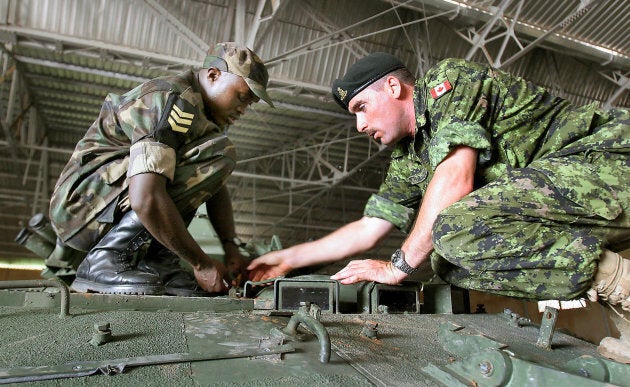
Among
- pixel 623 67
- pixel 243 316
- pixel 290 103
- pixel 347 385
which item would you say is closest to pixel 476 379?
pixel 347 385

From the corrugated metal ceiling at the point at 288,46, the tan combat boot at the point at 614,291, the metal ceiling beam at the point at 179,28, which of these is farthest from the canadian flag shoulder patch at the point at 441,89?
the metal ceiling beam at the point at 179,28

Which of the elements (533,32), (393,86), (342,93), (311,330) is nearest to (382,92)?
(393,86)

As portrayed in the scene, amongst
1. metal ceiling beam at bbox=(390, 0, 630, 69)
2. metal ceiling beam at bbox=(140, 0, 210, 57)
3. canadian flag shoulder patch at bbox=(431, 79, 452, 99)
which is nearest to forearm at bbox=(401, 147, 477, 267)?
canadian flag shoulder patch at bbox=(431, 79, 452, 99)

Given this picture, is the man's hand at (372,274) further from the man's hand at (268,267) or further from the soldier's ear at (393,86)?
the soldier's ear at (393,86)

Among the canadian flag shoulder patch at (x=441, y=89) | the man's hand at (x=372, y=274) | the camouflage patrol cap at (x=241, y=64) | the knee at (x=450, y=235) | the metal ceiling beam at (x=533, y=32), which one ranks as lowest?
the man's hand at (x=372, y=274)

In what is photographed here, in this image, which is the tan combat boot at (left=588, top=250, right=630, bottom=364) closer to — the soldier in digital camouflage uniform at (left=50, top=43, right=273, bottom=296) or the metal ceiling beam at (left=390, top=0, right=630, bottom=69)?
the soldier in digital camouflage uniform at (left=50, top=43, right=273, bottom=296)

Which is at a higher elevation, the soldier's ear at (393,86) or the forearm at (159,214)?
the soldier's ear at (393,86)

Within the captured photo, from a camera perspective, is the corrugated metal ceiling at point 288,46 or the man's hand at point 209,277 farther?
the corrugated metal ceiling at point 288,46

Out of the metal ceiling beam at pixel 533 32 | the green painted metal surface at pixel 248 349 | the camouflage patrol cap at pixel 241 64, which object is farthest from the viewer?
the metal ceiling beam at pixel 533 32

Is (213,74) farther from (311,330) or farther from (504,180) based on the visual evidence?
(311,330)

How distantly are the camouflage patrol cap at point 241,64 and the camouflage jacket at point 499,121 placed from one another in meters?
1.05

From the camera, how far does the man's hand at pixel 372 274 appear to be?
95.0 inches

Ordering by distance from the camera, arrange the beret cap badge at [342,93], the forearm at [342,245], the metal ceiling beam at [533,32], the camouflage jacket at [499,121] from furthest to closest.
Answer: the metal ceiling beam at [533,32], the forearm at [342,245], the beret cap badge at [342,93], the camouflage jacket at [499,121]

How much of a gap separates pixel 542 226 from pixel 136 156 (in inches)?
76.9
